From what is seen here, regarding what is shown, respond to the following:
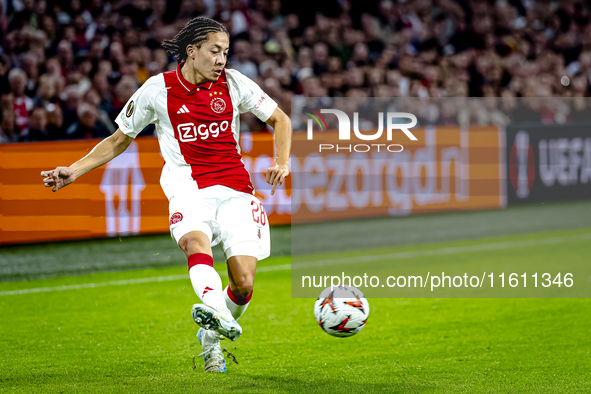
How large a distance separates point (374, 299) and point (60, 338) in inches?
118

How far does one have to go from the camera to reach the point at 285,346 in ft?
18.7

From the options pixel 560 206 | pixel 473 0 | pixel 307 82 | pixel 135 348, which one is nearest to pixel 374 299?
pixel 135 348

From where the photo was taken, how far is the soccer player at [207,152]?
4.59 metres

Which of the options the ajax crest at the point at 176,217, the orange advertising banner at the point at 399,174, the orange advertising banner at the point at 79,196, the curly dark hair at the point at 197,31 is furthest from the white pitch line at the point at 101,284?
the curly dark hair at the point at 197,31

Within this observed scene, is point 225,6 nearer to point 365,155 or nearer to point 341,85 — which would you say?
point 341,85

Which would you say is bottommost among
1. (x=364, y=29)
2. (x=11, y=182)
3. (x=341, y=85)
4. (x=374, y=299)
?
(x=374, y=299)

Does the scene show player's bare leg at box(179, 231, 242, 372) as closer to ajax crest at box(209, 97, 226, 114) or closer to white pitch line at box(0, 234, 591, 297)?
ajax crest at box(209, 97, 226, 114)

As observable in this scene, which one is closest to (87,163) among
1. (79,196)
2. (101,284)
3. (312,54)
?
(101,284)

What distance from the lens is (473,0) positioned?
1748 centimetres

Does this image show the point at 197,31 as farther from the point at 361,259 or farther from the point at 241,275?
the point at 361,259

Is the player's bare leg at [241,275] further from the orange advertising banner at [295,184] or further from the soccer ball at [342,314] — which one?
the orange advertising banner at [295,184]

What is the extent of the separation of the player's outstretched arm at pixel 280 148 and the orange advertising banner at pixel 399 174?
6.48m

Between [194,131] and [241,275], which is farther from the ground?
[194,131]

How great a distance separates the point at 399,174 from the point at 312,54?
2764 mm
